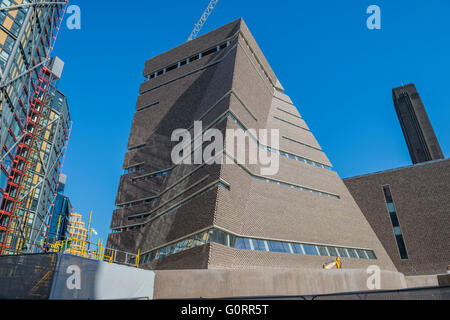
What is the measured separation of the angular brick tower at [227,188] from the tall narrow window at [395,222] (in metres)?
6.45

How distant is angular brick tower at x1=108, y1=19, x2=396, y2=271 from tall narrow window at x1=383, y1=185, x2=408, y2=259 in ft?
21.2

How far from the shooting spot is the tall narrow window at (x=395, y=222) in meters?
33.4

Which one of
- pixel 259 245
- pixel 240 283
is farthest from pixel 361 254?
pixel 240 283

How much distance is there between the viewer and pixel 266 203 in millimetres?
24266

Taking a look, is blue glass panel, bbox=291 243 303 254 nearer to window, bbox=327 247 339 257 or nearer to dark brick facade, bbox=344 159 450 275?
window, bbox=327 247 339 257

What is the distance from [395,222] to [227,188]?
24110mm

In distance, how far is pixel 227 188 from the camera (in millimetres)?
22125

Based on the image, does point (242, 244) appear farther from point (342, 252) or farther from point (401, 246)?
point (401, 246)

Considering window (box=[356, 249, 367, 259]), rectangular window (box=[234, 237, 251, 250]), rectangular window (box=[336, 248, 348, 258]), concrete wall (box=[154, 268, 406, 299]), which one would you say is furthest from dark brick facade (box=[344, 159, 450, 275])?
rectangular window (box=[234, 237, 251, 250])

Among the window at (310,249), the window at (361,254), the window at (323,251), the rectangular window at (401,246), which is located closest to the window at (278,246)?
the window at (310,249)

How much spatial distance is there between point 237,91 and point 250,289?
19009 mm

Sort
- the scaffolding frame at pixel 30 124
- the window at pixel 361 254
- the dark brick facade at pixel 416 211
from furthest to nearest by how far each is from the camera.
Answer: the scaffolding frame at pixel 30 124 → the dark brick facade at pixel 416 211 → the window at pixel 361 254

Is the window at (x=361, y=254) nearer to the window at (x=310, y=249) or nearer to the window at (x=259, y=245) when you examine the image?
the window at (x=310, y=249)

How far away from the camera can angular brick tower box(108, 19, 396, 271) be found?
2116 cm
